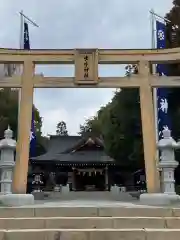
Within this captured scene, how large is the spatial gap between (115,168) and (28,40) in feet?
58.4

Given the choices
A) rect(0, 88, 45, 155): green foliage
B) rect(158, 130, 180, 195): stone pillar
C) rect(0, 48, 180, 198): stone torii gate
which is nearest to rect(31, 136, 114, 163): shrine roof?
rect(0, 88, 45, 155): green foliage

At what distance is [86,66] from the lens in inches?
435

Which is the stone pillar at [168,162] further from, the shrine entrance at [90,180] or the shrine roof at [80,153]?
the shrine entrance at [90,180]

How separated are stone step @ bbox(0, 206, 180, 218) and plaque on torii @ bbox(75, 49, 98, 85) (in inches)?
187

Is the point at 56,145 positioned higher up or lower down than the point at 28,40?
lower down

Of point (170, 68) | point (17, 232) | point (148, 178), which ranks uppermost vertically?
point (170, 68)

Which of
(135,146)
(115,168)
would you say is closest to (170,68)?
(135,146)

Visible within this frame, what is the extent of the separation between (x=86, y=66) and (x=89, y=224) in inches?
248

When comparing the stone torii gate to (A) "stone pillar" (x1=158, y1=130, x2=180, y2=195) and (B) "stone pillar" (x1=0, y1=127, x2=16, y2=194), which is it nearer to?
(B) "stone pillar" (x1=0, y1=127, x2=16, y2=194)

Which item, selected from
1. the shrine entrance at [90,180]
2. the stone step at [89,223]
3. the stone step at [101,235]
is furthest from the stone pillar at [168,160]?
the shrine entrance at [90,180]

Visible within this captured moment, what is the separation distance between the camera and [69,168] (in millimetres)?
32656

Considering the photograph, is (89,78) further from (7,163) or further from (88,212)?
(88,212)

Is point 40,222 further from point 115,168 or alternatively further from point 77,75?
point 115,168

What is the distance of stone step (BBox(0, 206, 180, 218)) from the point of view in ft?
23.1
